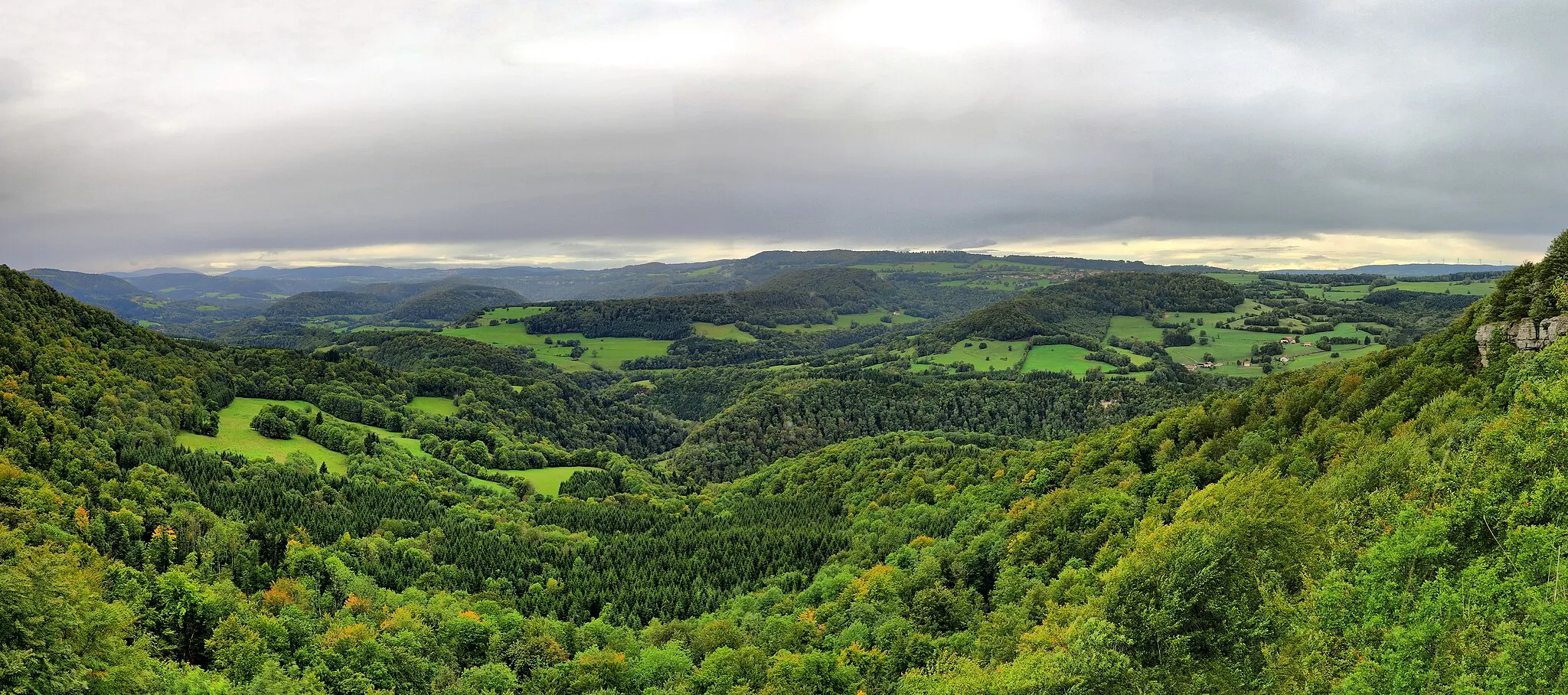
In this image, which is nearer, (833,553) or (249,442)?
(833,553)

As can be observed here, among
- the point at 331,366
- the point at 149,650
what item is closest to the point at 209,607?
the point at 149,650

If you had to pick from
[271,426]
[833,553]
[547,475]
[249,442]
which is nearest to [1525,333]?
[833,553]

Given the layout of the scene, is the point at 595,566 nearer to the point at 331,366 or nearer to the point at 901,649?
the point at 901,649

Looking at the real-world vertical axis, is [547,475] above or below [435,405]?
below

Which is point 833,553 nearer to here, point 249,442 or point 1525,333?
point 1525,333

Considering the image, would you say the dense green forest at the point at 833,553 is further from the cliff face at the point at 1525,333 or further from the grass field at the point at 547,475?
the grass field at the point at 547,475

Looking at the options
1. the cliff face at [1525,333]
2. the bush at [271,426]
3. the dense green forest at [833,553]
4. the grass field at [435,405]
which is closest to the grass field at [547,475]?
the dense green forest at [833,553]
